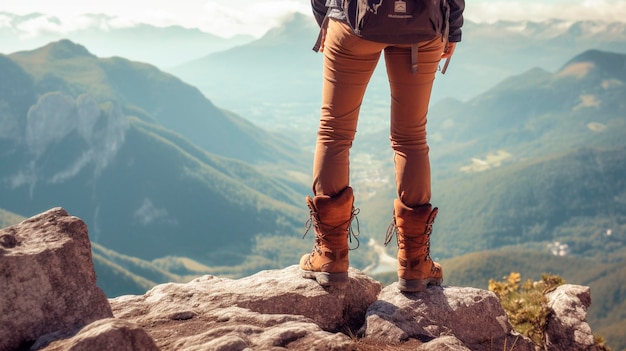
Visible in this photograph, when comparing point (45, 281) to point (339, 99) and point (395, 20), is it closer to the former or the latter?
point (339, 99)

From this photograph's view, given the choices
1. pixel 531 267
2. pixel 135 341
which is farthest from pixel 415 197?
pixel 531 267

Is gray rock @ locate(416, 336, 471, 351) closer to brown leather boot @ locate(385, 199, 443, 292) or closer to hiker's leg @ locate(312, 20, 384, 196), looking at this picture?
brown leather boot @ locate(385, 199, 443, 292)

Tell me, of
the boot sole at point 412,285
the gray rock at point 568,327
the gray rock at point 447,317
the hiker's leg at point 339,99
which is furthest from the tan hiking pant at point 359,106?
the gray rock at point 568,327

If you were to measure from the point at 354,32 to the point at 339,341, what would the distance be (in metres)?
3.14

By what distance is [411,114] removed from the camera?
23.0 ft

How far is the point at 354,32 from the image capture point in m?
6.23

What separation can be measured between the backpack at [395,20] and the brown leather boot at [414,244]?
7.04 ft

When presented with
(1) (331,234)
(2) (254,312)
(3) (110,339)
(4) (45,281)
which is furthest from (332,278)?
(3) (110,339)

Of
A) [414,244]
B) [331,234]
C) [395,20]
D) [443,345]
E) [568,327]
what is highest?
[395,20]

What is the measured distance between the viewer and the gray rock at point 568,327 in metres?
8.16

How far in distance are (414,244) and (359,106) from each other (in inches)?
75.0

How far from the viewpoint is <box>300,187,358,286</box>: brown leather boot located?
7.14 meters

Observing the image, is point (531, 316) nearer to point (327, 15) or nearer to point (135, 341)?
point (327, 15)

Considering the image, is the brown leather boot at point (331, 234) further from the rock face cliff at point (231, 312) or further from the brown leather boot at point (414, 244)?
the brown leather boot at point (414, 244)
